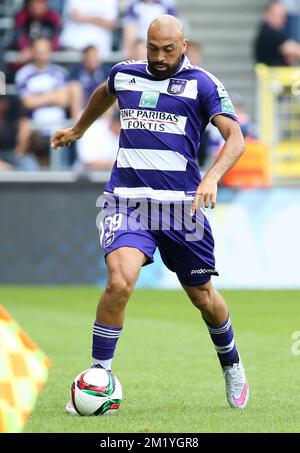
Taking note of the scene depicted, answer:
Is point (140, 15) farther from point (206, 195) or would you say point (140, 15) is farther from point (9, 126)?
point (206, 195)

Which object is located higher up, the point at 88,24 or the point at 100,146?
the point at 88,24

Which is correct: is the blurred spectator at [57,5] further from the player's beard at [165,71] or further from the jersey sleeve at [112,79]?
the player's beard at [165,71]

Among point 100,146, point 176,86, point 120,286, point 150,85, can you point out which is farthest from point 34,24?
point 120,286

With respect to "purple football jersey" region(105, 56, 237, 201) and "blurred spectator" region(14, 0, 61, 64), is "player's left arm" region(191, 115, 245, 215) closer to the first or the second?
"purple football jersey" region(105, 56, 237, 201)

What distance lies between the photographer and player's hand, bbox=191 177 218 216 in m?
6.94

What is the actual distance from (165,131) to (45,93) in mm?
9921

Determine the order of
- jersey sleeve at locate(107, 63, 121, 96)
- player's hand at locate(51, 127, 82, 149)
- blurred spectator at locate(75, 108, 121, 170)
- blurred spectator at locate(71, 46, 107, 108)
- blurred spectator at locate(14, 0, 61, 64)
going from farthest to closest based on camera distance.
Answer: blurred spectator at locate(14, 0, 61, 64), blurred spectator at locate(71, 46, 107, 108), blurred spectator at locate(75, 108, 121, 170), player's hand at locate(51, 127, 82, 149), jersey sleeve at locate(107, 63, 121, 96)

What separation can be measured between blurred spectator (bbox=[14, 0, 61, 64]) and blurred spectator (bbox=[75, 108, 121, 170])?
74.9 inches

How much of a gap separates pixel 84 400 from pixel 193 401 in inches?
36.9

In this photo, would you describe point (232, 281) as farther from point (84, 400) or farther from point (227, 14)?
point (84, 400)

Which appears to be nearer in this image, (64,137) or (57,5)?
(64,137)

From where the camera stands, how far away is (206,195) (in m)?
6.94

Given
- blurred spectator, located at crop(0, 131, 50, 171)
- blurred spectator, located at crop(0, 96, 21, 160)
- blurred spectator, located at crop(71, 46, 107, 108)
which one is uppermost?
blurred spectator, located at crop(71, 46, 107, 108)

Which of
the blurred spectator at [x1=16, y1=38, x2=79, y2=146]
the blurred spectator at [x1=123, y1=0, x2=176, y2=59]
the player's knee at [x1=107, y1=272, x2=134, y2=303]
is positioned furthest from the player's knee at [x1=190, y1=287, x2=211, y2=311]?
the blurred spectator at [x1=123, y1=0, x2=176, y2=59]
